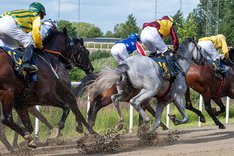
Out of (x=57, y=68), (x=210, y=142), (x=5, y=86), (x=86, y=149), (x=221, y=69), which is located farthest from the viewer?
(x=221, y=69)

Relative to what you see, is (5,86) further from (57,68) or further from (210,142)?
(210,142)

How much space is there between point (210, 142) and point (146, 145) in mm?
1261

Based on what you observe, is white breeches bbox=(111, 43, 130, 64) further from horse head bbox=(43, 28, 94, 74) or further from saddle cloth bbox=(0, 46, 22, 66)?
saddle cloth bbox=(0, 46, 22, 66)

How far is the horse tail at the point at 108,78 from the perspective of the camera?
9.22 m

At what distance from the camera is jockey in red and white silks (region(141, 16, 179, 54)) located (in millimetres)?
10328

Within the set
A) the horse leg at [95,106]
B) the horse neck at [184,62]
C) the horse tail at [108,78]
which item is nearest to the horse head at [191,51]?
the horse neck at [184,62]

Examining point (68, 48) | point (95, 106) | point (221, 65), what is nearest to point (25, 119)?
point (68, 48)

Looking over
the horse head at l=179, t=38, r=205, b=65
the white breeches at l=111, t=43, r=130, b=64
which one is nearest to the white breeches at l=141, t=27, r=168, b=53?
the horse head at l=179, t=38, r=205, b=65

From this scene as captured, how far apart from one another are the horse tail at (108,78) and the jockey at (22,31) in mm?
1075

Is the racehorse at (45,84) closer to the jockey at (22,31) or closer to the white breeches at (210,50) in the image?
the jockey at (22,31)

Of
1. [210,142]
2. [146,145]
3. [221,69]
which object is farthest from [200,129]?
[146,145]

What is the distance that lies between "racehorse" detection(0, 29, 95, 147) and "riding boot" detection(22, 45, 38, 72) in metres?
0.18

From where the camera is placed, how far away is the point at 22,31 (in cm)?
862

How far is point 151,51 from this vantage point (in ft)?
34.9
